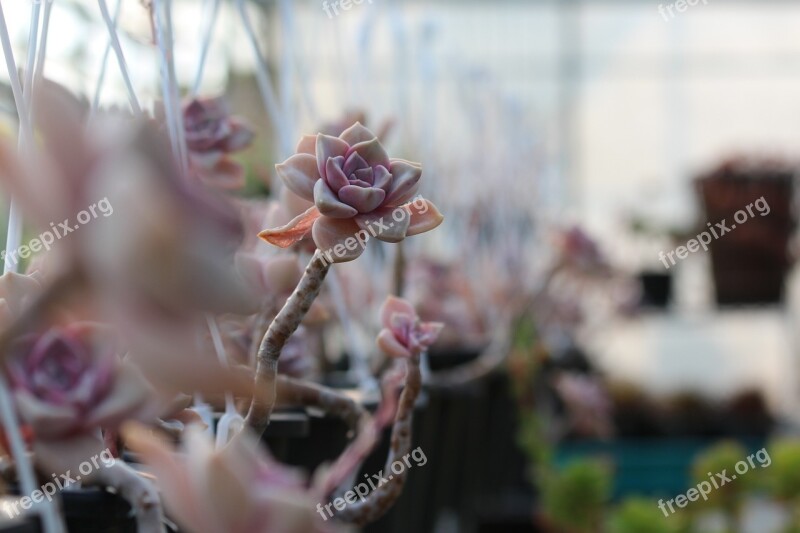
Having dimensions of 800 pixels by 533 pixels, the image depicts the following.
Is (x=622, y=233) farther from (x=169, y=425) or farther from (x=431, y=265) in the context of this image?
(x=169, y=425)

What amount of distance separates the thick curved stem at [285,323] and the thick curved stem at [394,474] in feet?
0.22

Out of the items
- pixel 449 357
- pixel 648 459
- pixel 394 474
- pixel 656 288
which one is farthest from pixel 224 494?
pixel 656 288

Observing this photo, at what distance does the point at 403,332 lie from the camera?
0.31 m

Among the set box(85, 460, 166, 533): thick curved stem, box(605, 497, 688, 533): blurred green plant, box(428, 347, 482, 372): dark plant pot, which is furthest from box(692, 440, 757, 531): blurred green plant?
box(85, 460, 166, 533): thick curved stem

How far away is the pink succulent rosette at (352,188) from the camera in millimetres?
217

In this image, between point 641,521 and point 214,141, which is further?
point 641,521

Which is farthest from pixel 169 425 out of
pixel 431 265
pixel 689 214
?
pixel 689 214

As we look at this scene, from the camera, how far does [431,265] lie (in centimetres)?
116

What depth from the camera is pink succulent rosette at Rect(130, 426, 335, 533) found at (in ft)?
0.50

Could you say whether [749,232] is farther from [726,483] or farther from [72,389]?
[72,389]

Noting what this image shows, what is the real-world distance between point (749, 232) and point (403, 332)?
2282 mm

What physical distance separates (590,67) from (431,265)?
366 centimetres

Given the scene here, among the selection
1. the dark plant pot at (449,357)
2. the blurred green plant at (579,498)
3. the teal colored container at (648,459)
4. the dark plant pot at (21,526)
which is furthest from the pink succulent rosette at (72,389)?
the teal colored container at (648,459)

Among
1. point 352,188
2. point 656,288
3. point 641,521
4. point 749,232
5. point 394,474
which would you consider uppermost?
point 352,188
